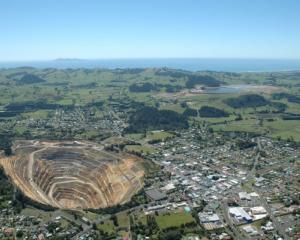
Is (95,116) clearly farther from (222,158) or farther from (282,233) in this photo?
(282,233)

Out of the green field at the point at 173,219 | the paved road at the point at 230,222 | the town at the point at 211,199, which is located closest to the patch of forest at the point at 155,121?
the town at the point at 211,199

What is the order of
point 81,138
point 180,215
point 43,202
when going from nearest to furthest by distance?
1. point 180,215
2. point 43,202
3. point 81,138

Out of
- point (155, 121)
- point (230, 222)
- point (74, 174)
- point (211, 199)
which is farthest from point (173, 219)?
point (155, 121)

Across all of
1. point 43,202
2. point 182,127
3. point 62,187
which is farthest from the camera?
point 182,127

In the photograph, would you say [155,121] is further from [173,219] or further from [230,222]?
[230,222]

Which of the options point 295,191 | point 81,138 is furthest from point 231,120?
point 295,191

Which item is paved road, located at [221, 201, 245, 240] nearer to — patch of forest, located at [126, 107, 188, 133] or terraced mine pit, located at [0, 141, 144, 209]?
terraced mine pit, located at [0, 141, 144, 209]

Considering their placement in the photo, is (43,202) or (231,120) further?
(231,120)

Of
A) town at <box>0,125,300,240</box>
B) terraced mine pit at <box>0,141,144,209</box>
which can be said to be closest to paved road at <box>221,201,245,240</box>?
town at <box>0,125,300,240</box>
